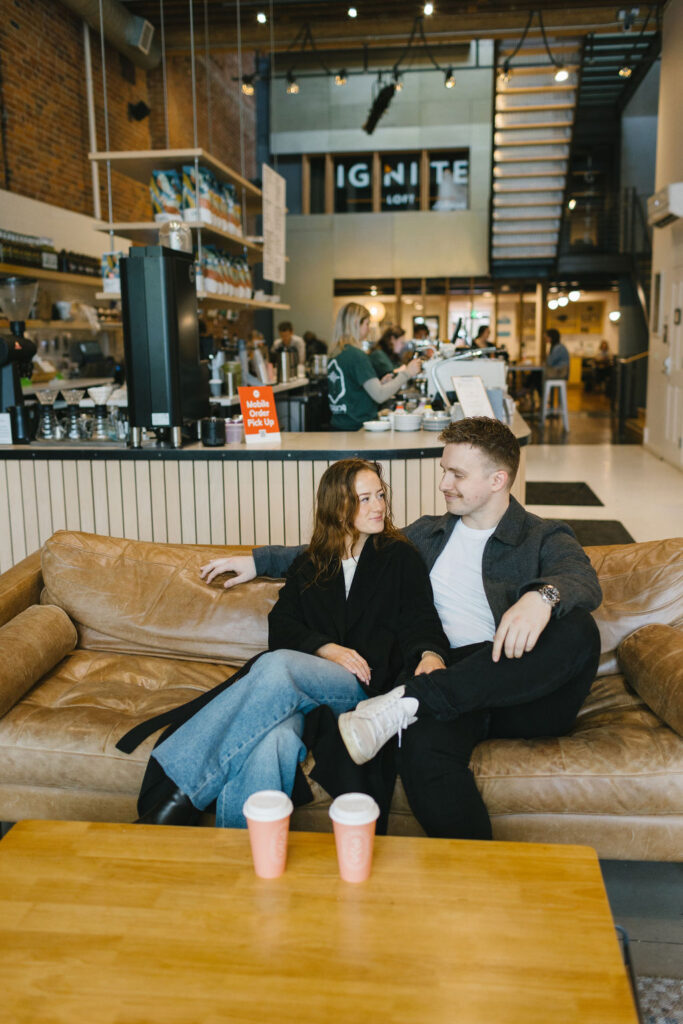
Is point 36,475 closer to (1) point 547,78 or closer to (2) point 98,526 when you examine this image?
(2) point 98,526

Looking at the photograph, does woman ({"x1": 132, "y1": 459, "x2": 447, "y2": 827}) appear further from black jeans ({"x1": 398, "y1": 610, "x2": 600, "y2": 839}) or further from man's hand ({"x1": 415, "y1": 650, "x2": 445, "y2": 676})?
black jeans ({"x1": 398, "y1": 610, "x2": 600, "y2": 839})

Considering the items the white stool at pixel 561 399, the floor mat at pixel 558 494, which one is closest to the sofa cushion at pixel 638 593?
the floor mat at pixel 558 494

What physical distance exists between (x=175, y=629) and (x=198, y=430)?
1754 millimetres

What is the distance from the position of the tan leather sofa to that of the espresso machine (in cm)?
124

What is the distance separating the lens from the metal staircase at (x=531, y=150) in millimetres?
10562

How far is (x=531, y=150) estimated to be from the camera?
11.6 metres

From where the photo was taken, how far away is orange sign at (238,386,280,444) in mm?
4488

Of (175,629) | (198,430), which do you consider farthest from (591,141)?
(175,629)

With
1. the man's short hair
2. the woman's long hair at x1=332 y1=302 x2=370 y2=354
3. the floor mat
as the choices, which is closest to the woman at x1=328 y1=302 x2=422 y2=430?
the woman's long hair at x1=332 y1=302 x2=370 y2=354

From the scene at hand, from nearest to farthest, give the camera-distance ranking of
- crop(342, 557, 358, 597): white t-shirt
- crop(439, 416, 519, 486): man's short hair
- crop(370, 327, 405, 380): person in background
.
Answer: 1. crop(439, 416, 519, 486): man's short hair
2. crop(342, 557, 358, 597): white t-shirt
3. crop(370, 327, 405, 380): person in background

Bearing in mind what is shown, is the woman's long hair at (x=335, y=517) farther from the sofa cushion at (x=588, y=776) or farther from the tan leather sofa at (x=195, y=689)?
the sofa cushion at (x=588, y=776)

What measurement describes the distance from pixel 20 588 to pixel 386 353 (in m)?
7.52

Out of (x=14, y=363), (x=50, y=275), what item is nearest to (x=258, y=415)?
(x=14, y=363)

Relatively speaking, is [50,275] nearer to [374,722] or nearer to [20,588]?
[20,588]
